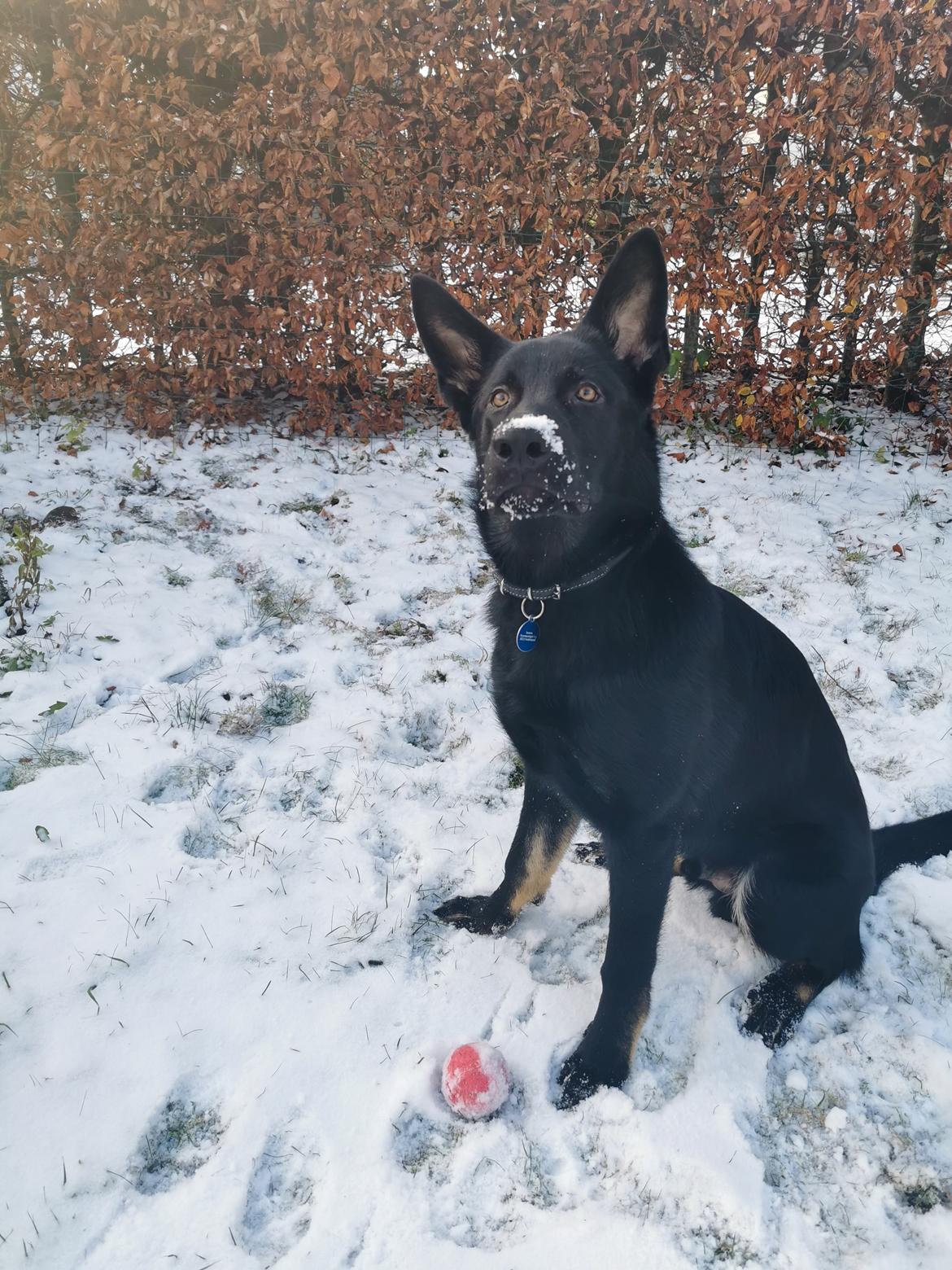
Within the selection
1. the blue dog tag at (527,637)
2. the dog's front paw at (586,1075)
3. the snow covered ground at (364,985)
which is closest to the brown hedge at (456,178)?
the snow covered ground at (364,985)

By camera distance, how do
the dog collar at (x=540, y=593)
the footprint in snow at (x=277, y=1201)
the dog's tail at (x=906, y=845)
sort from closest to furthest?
the footprint in snow at (x=277, y=1201) → the dog collar at (x=540, y=593) → the dog's tail at (x=906, y=845)

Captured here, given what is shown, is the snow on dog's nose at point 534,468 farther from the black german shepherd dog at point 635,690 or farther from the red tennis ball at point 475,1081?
the red tennis ball at point 475,1081

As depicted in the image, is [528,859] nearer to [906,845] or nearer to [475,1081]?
[475,1081]

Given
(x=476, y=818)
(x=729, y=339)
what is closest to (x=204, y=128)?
(x=729, y=339)

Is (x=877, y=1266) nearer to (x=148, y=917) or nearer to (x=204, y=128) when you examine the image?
(x=148, y=917)

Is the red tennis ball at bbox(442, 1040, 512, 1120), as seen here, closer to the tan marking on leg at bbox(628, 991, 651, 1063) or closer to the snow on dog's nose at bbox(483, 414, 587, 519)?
the tan marking on leg at bbox(628, 991, 651, 1063)

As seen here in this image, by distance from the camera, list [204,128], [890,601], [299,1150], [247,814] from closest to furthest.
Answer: [299,1150]
[247,814]
[890,601]
[204,128]

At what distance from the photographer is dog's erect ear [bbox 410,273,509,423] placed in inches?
90.6

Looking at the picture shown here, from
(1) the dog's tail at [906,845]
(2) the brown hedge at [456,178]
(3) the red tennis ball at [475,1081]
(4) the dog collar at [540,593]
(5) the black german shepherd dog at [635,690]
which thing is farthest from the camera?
(2) the brown hedge at [456,178]

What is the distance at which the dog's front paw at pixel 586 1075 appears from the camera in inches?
75.7

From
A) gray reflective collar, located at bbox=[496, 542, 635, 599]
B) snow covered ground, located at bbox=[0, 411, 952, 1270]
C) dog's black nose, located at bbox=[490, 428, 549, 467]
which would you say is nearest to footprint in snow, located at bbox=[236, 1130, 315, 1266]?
snow covered ground, located at bbox=[0, 411, 952, 1270]

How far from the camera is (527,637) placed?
82.3 inches

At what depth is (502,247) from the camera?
529 centimetres

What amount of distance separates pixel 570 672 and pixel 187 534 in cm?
349
